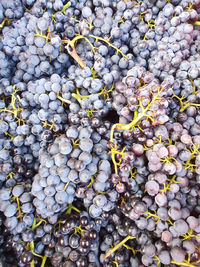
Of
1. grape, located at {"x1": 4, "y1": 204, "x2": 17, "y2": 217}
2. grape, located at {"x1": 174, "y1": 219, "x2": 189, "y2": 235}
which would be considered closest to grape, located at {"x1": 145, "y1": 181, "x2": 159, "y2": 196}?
grape, located at {"x1": 174, "y1": 219, "x2": 189, "y2": 235}

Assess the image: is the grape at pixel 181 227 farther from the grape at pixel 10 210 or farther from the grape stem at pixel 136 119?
the grape at pixel 10 210

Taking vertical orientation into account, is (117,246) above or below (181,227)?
below

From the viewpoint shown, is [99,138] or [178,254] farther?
[99,138]

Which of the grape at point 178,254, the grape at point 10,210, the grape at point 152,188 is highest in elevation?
the grape at point 152,188

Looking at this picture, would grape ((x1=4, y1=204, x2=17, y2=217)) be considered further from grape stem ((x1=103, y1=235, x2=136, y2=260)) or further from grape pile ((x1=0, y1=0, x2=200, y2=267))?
grape stem ((x1=103, y1=235, x2=136, y2=260))

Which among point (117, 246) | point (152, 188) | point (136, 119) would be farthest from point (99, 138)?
point (117, 246)

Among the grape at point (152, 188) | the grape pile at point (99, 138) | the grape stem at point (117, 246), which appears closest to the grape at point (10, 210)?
the grape pile at point (99, 138)

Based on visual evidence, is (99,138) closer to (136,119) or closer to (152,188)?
(136,119)

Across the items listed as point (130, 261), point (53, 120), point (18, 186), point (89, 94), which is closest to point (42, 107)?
point (53, 120)
